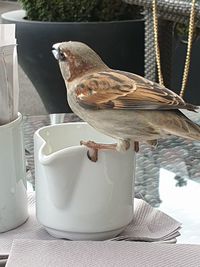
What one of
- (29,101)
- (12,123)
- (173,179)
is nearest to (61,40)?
(29,101)

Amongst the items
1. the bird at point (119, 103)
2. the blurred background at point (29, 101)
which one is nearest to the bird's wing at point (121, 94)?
the bird at point (119, 103)

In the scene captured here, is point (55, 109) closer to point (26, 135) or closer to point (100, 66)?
point (26, 135)

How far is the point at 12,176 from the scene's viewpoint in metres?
0.73

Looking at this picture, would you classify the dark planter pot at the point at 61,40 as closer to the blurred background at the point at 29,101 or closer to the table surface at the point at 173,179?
the blurred background at the point at 29,101

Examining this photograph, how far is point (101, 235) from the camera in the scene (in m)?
0.71

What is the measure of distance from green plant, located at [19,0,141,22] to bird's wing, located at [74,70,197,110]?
5.58 feet

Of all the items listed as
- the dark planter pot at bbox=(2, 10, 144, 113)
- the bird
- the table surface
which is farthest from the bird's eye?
the dark planter pot at bbox=(2, 10, 144, 113)

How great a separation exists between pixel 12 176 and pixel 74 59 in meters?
0.16

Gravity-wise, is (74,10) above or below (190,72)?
above

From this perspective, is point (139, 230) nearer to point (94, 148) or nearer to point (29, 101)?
point (94, 148)

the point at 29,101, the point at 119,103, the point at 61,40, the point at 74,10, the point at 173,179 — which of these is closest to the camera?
the point at 119,103

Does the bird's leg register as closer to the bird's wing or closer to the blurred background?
the bird's wing

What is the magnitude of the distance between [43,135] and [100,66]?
0.12 m

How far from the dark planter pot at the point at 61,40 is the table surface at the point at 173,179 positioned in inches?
44.2
